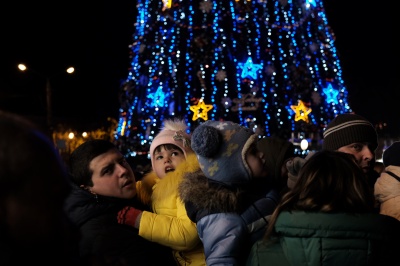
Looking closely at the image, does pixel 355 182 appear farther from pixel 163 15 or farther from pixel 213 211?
pixel 163 15

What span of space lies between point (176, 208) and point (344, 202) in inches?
53.2

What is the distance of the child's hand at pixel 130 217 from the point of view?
3080 millimetres

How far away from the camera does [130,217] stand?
309 cm

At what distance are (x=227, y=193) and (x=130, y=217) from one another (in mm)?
768

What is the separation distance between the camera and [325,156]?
252 centimetres

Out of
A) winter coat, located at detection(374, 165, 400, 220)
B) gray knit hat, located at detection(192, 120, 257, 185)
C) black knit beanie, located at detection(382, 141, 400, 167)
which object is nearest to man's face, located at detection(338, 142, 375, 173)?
black knit beanie, located at detection(382, 141, 400, 167)

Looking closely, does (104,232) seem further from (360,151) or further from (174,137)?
(360,151)

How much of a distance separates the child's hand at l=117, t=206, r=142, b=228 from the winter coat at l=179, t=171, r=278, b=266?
40cm

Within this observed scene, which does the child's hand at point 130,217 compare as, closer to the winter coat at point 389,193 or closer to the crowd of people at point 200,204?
the crowd of people at point 200,204

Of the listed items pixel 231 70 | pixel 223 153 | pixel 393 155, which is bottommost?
pixel 393 155

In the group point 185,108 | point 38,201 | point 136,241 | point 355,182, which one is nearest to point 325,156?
point 355,182

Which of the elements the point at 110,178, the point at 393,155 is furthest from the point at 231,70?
the point at 110,178

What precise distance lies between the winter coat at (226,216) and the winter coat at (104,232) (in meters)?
0.52

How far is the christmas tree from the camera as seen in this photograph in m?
20.4
